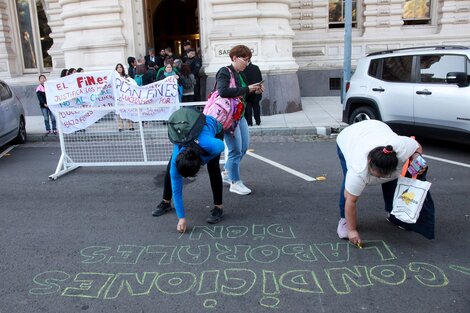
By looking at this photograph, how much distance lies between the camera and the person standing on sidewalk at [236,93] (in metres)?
4.98

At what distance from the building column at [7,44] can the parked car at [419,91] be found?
448 inches

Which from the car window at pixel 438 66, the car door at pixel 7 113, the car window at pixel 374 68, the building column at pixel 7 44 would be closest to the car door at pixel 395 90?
the car window at pixel 374 68

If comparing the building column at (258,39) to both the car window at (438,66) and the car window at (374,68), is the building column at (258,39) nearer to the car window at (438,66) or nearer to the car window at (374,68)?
the car window at (374,68)

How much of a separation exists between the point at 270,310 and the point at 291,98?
9.57m

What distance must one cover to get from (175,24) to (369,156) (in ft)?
59.0

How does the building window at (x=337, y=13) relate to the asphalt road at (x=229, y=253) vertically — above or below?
above

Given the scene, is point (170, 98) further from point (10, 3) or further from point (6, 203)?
point (10, 3)

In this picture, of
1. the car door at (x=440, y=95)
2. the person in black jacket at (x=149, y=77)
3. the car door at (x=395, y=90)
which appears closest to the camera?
the car door at (x=440, y=95)

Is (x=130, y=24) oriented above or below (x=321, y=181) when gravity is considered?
above

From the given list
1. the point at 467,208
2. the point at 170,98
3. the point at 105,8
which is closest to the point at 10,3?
the point at 105,8

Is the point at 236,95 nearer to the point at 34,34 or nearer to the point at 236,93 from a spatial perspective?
the point at 236,93

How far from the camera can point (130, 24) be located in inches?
493

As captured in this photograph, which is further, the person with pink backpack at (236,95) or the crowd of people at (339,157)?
the person with pink backpack at (236,95)

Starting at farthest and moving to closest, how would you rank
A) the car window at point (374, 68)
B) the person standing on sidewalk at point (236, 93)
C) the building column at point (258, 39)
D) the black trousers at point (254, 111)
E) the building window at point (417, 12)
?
the building window at point (417, 12), the building column at point (258, 39), the black trousers at point (254, 111), the car window at point (374, 68), the person standing on sidewalk at point (236, 93)
